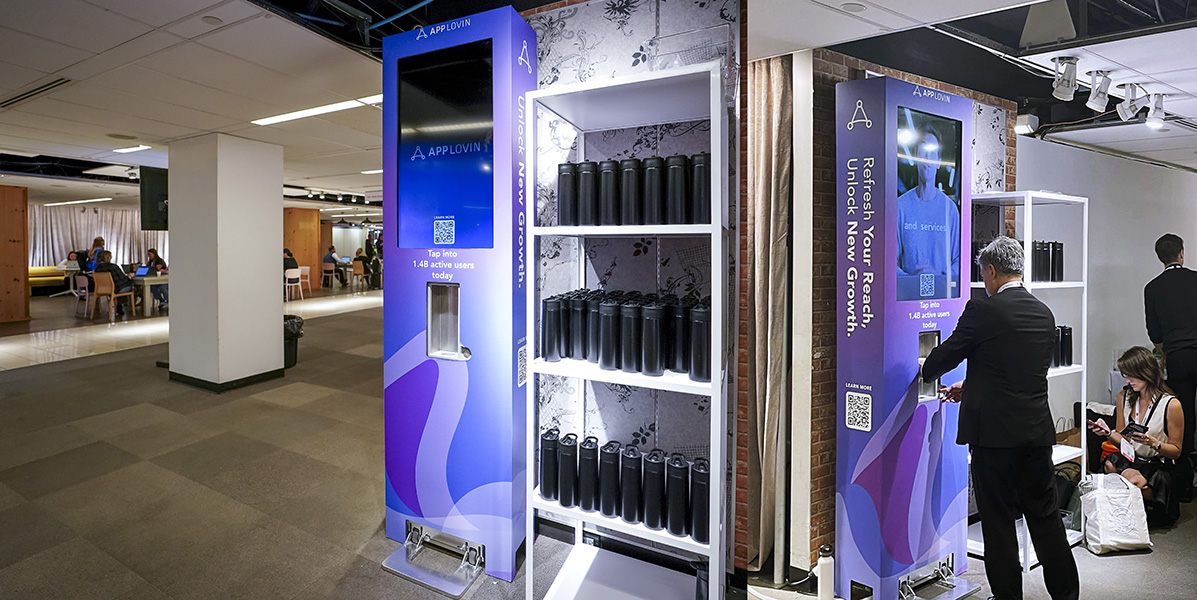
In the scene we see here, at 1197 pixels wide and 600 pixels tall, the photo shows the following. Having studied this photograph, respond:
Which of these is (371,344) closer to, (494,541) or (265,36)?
(265,36)

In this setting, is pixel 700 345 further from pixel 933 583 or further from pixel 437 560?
pixel 437 560

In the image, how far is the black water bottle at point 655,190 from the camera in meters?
2.22

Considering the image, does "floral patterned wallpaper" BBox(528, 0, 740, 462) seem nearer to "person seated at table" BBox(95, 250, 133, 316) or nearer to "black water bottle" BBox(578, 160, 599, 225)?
"black water bottle" BBox(578, 160, 599, 225)

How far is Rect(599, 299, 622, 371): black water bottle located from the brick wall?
2.49ft

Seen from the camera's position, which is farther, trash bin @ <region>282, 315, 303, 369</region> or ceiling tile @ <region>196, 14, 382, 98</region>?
trash bin @ <region>282, 315, 303, 369</region>

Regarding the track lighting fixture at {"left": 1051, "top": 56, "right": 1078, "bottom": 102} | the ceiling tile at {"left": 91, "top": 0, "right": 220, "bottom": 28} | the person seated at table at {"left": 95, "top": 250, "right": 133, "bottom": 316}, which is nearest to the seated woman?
the track lighting fixture at {"left": 1051, "top": 56, "right": 1078, "bottom": 102}

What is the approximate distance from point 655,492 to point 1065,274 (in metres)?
1.72

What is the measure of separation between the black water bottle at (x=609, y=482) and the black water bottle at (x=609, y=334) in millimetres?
369

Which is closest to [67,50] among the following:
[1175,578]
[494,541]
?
[494,541]

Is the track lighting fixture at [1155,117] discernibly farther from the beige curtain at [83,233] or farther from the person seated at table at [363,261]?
the beige curtain at [83,233]

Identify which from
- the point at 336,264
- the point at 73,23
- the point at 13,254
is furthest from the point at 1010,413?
the point at 336,264

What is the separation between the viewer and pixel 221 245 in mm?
5930

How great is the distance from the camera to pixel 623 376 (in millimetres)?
2254

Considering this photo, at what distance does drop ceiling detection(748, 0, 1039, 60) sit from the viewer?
197 cm
